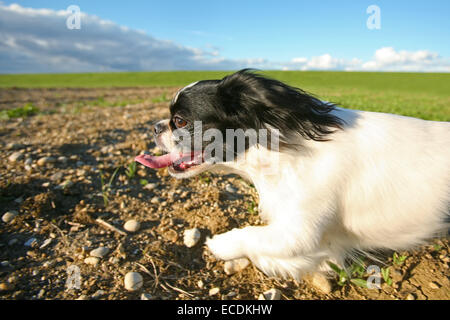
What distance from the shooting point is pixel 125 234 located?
2.71 metres

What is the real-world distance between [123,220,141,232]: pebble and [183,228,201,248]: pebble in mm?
Result: 461

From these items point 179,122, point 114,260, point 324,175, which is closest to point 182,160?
point 179,122

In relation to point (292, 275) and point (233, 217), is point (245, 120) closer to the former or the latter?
point (233, 217)

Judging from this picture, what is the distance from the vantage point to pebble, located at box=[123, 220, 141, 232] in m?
2.76

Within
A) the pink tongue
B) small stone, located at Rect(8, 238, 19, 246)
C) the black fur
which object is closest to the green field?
the pink tongue

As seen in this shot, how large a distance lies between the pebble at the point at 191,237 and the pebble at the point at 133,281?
19.6 inches

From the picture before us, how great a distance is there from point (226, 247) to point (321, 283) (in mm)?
751

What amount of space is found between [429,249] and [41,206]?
3532 millimetres

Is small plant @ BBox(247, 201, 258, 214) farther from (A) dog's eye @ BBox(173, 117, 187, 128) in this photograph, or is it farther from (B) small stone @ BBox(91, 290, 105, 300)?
(B) small stone @ BBox(91, 290, 105, 300)

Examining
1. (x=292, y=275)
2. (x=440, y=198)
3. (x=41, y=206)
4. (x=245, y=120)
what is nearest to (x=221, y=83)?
(x=245, y=120)

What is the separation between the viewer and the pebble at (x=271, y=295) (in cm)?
212

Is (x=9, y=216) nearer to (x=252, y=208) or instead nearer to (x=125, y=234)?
(x=125, y=234)

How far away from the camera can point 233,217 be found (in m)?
2.96
